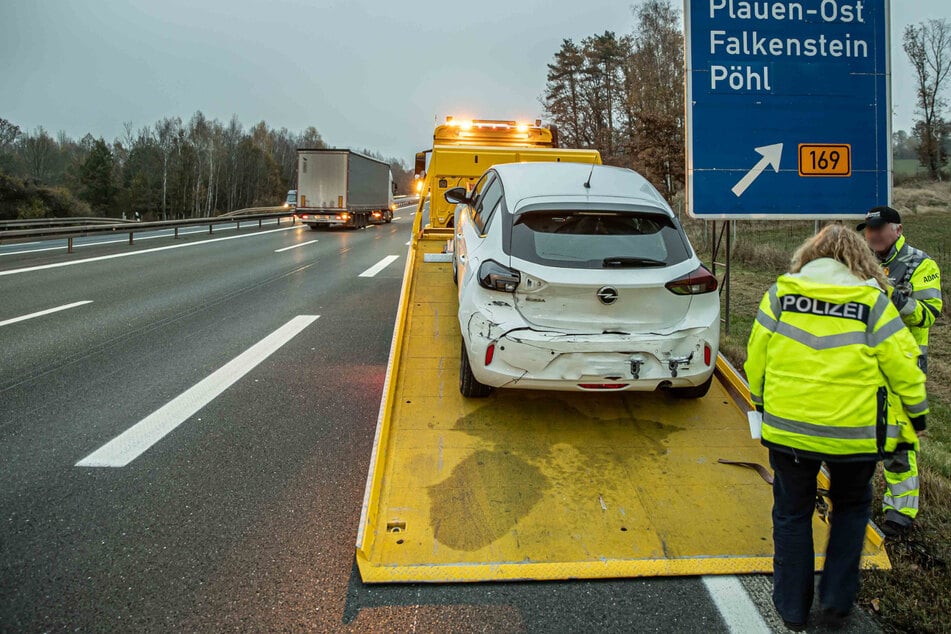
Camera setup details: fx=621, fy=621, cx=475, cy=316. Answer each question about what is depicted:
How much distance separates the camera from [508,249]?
14.6 ft

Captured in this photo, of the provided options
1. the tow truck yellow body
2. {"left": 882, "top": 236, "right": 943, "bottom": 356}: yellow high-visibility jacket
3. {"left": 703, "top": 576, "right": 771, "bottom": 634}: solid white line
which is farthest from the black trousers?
the tow truck yellow body

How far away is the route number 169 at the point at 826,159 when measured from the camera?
6.39 m

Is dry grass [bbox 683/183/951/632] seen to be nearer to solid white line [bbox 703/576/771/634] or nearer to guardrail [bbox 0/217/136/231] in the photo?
solid white line [bbox 703/576/771/634]

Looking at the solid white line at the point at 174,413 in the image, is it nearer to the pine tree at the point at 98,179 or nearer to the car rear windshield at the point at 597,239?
the car rear windshield at the point at 597,239

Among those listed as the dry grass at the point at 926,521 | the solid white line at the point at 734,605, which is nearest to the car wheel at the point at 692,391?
the dry grass at the point at 926,521

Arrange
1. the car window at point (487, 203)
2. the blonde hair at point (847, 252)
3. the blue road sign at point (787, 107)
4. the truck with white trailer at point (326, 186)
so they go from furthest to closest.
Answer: the truck with white trailer at point (326, 186)
the blue road sign at point (787, 107)
the car window at point (487, 203)
the blonde hair at point (847, 252)

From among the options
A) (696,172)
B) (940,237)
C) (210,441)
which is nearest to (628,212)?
(696,172)

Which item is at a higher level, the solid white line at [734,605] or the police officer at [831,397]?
the police officer at [831,397]

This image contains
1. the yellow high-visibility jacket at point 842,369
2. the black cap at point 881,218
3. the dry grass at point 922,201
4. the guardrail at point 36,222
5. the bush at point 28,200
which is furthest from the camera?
the bush at point 28,200

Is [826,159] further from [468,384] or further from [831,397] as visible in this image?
[831,397]

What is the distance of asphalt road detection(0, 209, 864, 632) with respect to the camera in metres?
2.84

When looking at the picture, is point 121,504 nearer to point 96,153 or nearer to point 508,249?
point 508,249

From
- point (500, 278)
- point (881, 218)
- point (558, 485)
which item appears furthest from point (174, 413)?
point (881, 218)

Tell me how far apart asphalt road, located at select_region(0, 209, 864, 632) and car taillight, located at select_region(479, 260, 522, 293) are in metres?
1.58
